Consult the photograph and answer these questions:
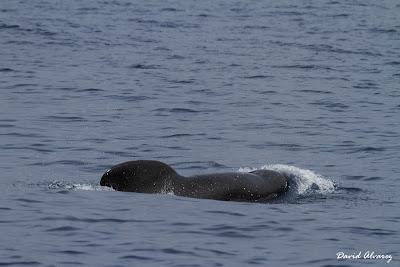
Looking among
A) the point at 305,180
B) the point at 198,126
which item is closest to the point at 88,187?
the point at 305,180

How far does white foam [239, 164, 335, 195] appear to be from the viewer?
1883 centimetres

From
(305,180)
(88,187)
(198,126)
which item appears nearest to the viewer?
(88,187)

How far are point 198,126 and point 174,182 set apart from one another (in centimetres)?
854

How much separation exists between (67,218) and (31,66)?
1853 centimetres

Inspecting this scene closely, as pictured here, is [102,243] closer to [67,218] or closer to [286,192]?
[67,218]

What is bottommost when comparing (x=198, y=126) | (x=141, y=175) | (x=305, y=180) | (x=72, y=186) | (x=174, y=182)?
(x=198, y=126)

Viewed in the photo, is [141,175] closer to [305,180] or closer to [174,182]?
[174,182]

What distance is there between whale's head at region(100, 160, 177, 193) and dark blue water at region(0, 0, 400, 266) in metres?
0.19

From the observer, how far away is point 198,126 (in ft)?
84.9

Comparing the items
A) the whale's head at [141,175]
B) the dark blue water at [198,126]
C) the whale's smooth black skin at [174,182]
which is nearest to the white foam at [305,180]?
the dark blue water at [198,126]

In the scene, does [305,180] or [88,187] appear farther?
[305,180]

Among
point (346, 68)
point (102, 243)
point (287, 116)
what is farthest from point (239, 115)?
point (102, 243)

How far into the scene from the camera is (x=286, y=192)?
1841 centimetres

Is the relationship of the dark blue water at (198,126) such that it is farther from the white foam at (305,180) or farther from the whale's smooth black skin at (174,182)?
the whale's smooth black skin at (174,182)
